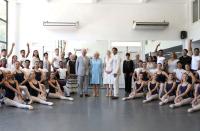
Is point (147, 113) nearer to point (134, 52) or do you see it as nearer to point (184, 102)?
point (184, 102)

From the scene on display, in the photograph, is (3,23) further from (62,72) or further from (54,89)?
(54,89)

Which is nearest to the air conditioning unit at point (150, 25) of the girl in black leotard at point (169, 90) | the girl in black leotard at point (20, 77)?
the girl in black leotard at point (169, 90)

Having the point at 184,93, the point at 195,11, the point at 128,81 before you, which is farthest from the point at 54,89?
the point at 195,11

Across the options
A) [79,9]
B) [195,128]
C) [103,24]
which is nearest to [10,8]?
[79,9]

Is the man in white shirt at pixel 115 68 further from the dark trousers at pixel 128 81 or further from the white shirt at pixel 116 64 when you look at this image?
the dark trousers at pixel 128 81

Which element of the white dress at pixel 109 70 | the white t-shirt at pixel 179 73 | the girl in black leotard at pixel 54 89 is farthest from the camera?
the white dress at pixel 109 70

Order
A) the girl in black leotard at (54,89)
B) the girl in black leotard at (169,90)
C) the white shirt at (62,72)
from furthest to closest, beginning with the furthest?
the white shirt at (62,72)
the girl in black leotard at (54,89)
the girl in black leotard at (169,90)

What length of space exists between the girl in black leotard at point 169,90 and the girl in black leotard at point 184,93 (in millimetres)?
347

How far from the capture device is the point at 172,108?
627 centimetres

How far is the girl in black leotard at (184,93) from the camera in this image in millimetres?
6664

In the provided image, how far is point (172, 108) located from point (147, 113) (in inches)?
36.7

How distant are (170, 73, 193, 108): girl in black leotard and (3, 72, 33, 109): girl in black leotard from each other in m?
3.56

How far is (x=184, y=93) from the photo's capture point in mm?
6688

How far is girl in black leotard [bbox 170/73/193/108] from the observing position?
666 cm
